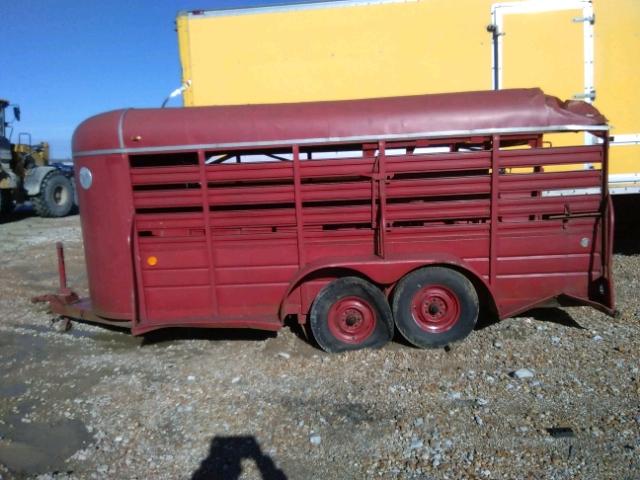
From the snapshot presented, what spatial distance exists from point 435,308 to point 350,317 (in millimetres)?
745

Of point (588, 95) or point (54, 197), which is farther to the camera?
point (54, 197)

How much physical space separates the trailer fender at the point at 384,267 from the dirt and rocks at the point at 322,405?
61cm

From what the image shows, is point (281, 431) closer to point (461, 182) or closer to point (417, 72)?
point (461, 182)

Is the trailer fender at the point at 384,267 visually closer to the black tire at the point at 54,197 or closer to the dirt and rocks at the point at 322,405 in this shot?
the dirt and rocks at the point at 322,405

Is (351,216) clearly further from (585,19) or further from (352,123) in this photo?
(585,19)

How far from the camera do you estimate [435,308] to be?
450 centimetres

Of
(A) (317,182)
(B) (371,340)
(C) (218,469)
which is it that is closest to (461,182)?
(A) (317,182)

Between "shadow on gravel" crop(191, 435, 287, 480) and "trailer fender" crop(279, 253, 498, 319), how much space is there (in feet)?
4.52

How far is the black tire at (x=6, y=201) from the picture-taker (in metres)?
14.6

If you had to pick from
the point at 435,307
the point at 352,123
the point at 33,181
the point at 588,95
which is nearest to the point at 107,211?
the point at 352,123

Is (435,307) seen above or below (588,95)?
below

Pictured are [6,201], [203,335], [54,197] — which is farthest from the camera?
[54,197]

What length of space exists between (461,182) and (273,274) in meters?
1.80

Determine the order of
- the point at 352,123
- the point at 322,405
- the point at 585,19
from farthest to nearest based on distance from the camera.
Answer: the point at 585,19 → the point at 352,123 → the point at 322,405
